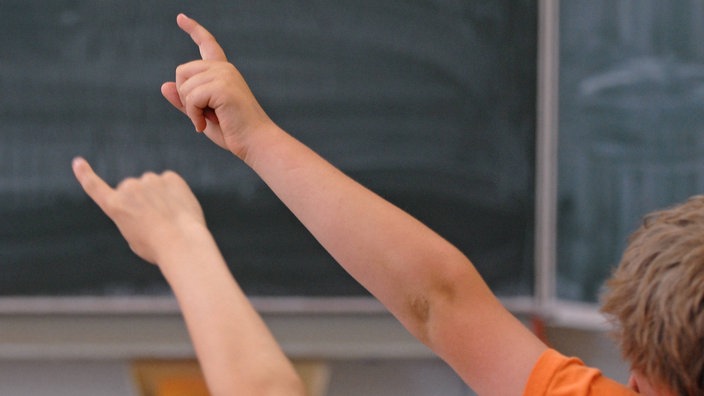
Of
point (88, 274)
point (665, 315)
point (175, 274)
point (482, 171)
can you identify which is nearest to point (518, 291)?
point (482, 171)

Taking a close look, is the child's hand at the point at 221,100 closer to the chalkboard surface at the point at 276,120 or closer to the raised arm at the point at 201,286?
the raised arm at the point at 201,286

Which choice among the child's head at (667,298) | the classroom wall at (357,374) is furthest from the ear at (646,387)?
the classroom wall at (357,374)

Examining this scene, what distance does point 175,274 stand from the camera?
0.66 metres

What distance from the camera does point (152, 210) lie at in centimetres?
74

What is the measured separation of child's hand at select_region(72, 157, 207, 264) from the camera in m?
0.72

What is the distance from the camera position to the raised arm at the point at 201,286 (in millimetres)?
594

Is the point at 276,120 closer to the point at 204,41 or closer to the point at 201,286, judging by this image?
the point at 204,41

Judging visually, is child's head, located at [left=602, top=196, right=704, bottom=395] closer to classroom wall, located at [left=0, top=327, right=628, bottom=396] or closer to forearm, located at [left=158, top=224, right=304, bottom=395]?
forearm, located at [left=158, top=224, right=304, bottom=395]

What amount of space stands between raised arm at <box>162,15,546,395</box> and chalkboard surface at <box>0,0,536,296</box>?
1.29m

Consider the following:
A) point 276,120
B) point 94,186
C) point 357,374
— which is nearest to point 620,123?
point 276,120

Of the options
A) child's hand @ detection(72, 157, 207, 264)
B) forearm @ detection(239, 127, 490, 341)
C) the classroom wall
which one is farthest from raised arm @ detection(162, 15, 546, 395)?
the classroom wall

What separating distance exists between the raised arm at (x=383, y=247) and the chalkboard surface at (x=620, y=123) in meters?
1.32

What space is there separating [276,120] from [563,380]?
1466 millimetres

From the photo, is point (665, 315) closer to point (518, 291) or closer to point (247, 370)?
point (247, 370)
